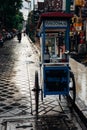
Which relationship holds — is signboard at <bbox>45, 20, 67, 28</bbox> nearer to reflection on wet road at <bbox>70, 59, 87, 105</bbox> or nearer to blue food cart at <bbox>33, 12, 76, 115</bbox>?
blue food cart at <bbox>33, 12, 76, 115</bbox>

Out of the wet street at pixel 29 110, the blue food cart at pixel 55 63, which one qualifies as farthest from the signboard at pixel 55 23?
the wet street at pixel 29 110

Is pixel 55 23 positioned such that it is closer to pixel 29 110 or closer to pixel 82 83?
pixel 29 110

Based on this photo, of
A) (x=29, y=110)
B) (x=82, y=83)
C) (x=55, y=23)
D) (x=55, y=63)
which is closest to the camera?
(x=55, y=23)

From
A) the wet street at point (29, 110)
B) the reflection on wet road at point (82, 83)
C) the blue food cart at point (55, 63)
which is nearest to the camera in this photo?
the wet street at point (29, 110)

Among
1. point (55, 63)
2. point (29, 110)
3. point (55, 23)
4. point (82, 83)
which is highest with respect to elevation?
point (55, 23)

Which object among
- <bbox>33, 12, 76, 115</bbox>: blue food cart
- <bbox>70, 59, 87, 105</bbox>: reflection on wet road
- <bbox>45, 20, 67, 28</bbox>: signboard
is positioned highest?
<bbox>45, 20, 67, 28</bbox>: signboard

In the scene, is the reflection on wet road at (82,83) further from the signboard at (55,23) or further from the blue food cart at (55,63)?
the signboard at (55,23)

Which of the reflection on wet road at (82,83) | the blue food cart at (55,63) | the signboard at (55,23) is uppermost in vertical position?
the signboard at (55,23)

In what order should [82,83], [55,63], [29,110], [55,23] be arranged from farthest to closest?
[82,83] → [29,110] → [55,63] → [55,23]

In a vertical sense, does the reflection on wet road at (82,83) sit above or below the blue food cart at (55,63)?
below

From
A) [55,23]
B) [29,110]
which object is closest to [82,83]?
[29,110]

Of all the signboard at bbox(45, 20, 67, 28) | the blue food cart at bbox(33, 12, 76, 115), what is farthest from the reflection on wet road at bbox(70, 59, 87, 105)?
the signboard at bbox(45, 20, 67, 28)

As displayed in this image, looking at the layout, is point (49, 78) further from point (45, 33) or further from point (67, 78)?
point (45, 33)

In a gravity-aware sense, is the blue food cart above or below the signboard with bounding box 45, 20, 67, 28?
below
